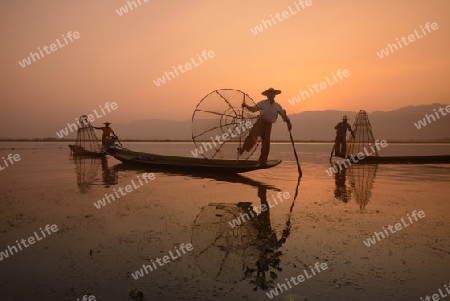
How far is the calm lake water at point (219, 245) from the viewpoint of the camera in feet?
11.4

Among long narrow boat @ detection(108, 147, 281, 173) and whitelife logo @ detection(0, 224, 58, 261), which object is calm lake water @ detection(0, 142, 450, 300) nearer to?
whitelife logo @ detection(0, 224, 58, 261)

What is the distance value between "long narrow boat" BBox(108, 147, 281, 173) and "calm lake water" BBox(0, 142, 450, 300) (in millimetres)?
3347

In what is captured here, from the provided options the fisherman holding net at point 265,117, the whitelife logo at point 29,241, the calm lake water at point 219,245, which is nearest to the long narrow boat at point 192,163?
the fisherman holding net at point 265,117

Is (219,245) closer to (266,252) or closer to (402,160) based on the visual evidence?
(266,252)

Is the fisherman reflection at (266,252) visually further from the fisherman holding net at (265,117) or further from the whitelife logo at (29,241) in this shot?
the fisherman holding net at (265,117)

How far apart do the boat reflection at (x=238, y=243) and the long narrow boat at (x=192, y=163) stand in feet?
16.3

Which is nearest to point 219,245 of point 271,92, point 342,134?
point 271,92

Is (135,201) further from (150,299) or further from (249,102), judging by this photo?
(249,102)

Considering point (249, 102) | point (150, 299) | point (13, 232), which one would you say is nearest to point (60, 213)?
point (13, 232)

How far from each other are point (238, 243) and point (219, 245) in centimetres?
34

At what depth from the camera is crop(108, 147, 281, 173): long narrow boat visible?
1276 cm

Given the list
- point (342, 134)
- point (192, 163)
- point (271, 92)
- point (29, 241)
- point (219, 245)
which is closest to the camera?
point (219, 245)

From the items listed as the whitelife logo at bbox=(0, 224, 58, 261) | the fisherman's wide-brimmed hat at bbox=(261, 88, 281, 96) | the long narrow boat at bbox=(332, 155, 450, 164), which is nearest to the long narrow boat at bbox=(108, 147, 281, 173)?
the fisherman's wide-brimmed hat at bbox=(261, 88, 281, 96)

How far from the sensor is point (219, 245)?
484 cm
